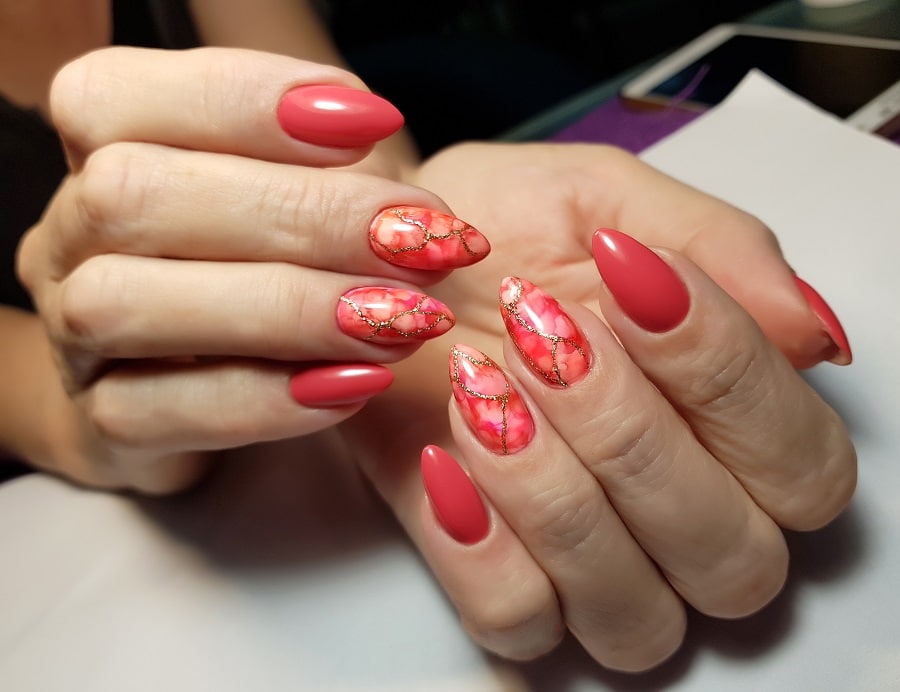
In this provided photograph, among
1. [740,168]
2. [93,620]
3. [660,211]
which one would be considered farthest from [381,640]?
[740,168]

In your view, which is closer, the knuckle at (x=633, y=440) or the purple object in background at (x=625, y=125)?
the knuckle at (x=633, y=440)

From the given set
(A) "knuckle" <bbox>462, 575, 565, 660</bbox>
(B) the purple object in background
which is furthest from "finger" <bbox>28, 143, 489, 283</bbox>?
(B) the purple object in background

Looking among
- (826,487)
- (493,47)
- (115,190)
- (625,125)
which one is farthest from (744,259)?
(493,47)

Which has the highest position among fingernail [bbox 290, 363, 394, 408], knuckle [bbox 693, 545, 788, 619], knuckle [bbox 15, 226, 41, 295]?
fingernail [bbox 290, 363, 394, 408]

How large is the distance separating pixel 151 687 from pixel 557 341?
15.0 inches

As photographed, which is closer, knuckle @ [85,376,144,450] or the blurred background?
knuckle @ [85,376,144,450]

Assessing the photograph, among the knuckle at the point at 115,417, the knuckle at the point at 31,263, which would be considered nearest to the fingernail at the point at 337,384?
the knuckle at the point at 115,417

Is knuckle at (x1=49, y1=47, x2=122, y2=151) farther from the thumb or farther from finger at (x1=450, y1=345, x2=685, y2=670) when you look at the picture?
the thumb

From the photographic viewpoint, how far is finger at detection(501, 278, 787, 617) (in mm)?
419

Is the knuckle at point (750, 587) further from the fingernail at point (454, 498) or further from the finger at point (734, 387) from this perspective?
the fingernail at point (454, 498)

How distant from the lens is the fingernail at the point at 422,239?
429mm

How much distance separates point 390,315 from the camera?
429 mm

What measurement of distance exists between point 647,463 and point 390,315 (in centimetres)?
18

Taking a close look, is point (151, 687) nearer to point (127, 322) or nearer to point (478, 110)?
point (127, 322)
